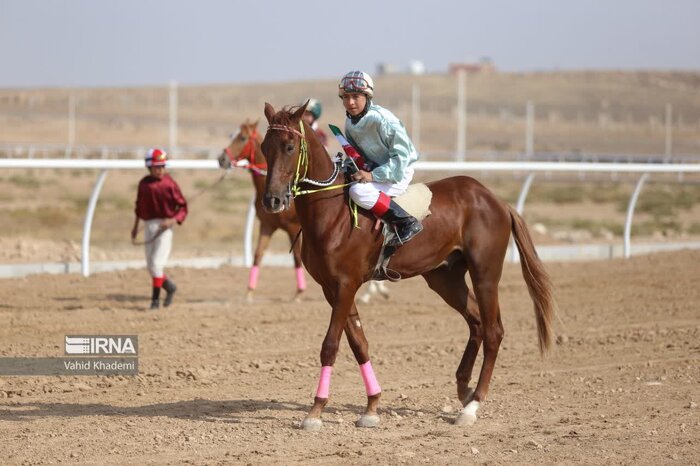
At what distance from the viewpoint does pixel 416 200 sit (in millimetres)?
7652

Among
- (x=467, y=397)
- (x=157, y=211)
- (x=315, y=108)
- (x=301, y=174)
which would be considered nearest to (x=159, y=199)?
(x=157, y=211)

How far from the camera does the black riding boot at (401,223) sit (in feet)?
24.3

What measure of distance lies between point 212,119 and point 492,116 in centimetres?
2679

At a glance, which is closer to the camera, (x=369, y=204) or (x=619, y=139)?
(x=369, y=204)

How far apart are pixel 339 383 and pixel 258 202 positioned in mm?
4369

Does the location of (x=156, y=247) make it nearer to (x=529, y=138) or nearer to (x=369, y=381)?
(x=369, y=381)

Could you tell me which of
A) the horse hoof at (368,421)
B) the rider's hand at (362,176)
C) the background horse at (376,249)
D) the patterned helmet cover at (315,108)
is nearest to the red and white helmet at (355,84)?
the background horse at (376,249)

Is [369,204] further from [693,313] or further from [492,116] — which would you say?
[492,116]

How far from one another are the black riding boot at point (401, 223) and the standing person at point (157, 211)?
16.0 feet

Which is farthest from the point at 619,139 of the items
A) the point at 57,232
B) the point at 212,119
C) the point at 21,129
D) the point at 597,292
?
the point at 597,292

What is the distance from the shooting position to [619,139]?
275ft

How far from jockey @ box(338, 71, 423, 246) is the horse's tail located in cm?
103

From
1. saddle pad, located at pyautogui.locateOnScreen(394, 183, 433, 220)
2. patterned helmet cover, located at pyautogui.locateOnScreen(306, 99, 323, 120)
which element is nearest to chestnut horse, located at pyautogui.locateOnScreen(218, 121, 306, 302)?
patterned helmet cover, located at pyautogui.locateOnScreen(306, 99, 323, 120)

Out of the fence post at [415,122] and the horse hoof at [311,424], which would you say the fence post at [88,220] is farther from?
the fence post at [415,122]
